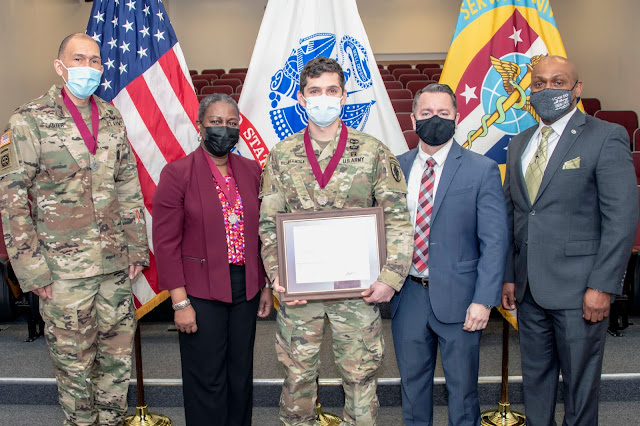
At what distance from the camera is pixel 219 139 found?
7.78 ft

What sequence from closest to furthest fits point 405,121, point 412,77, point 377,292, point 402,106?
1. point 377,292
2. point 405,121
3. point 402,106
4. point 412,77

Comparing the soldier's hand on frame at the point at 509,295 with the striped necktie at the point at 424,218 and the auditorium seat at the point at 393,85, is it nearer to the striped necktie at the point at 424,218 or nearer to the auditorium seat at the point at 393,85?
the striped necktie at the point at 424,218

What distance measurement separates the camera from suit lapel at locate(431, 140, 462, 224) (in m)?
2.29

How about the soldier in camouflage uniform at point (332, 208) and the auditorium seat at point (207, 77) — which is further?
the auditorium seat at point (207, 77)

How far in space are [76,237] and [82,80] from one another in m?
0.69

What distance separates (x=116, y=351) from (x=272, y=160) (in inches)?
47.4

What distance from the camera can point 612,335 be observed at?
3979 mm

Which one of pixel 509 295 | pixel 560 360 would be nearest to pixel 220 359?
pixel 509 295

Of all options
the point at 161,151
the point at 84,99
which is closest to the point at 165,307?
the point at 161,151

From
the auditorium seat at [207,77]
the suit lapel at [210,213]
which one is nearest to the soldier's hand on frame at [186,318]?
the suit lapel at [210,213]

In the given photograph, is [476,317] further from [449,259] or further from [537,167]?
[537,167]

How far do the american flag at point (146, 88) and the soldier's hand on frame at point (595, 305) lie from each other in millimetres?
2227

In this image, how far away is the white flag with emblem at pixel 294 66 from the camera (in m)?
3.23

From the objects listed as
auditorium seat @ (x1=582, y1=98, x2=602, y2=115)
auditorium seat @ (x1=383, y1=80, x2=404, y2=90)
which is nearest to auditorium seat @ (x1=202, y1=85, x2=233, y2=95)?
auditorium seat @ (x1=383, y1=80, x2=404, y2=90)
